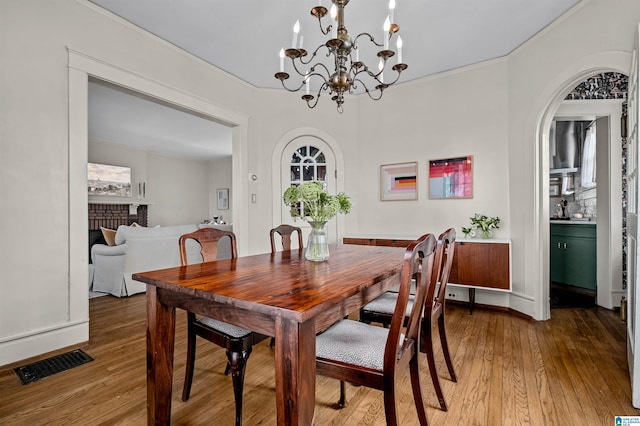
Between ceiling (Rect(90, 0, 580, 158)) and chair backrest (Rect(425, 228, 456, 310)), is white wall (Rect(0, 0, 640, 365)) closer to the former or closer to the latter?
A: ceiling (Rect(90, 0, 580, 158))

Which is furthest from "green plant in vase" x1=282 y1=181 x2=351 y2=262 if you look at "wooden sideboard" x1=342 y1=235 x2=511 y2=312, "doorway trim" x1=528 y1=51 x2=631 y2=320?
"doorway trim" x1=528 y1=51 x2=631 y2=320

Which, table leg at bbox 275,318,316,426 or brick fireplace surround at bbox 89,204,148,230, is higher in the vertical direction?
brick fireplace surround at bbox 89,204,148,230

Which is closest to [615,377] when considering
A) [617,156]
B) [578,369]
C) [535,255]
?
[578,369]

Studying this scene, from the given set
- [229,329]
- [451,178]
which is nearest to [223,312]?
[229,329]

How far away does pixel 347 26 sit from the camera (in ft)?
9.24

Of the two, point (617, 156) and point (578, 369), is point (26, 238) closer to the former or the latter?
point (578, 369)

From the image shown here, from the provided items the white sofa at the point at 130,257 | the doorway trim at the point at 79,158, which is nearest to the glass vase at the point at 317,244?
the doorway trim at the point at 79,158

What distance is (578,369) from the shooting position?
6.86ft

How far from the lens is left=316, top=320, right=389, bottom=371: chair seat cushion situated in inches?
49.7

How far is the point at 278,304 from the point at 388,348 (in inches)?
18.8

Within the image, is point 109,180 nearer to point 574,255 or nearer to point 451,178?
point 451,178

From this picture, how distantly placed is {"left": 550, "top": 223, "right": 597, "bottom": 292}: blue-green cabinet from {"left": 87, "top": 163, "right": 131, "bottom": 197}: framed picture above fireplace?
25.4 ft

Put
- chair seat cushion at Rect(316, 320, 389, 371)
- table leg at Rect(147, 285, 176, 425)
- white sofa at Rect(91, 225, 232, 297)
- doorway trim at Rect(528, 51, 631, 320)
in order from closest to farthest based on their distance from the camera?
1. chair seat cushion at Rect(316, 320, 389, 371)
2. table leg at Rect(147, 285, 176, 425)
3. doorway trim at Rect(528, 51, 631, 320)
4. white sofa at Rect(91, 225, 232, 297)

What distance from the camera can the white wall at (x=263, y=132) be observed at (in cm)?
224
